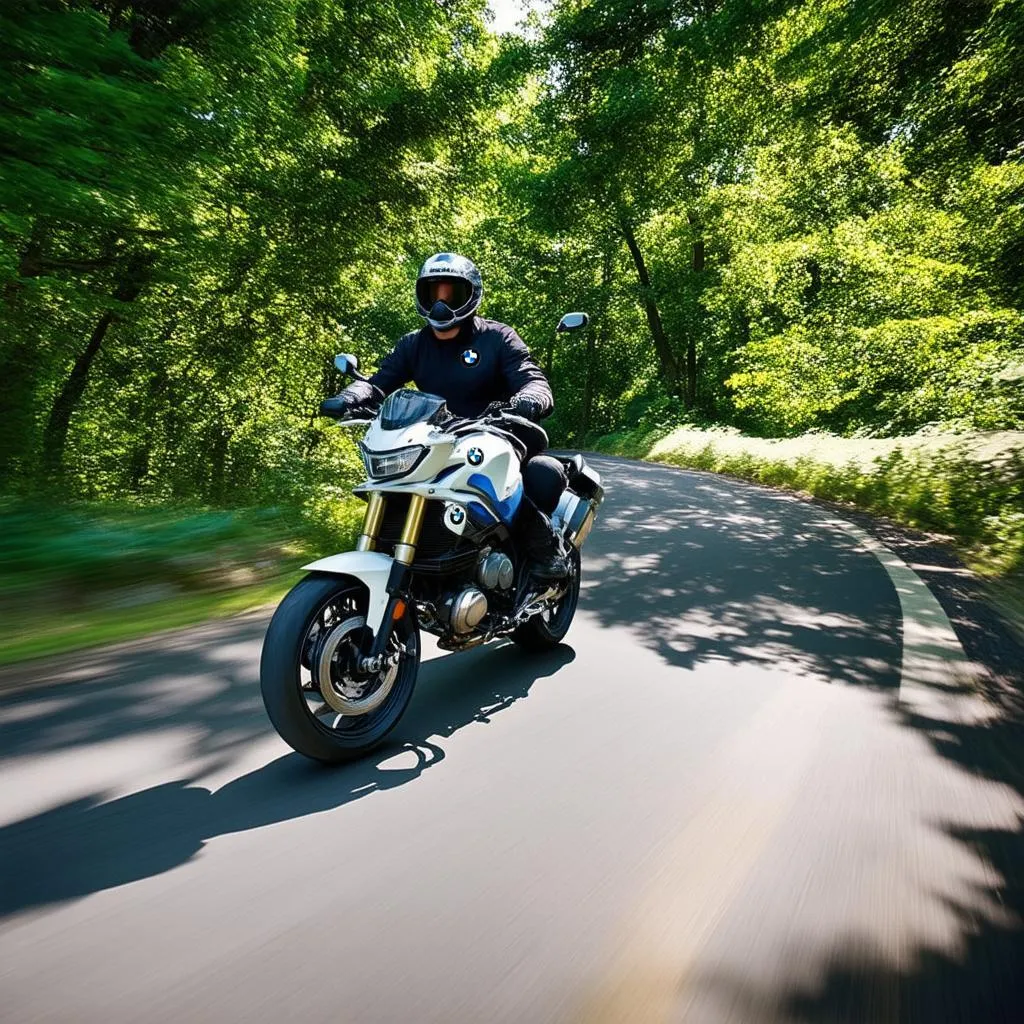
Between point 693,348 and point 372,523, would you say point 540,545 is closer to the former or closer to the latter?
point 372,523

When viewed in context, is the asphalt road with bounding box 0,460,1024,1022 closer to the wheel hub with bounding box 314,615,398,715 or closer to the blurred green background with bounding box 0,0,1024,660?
the wheel hub with bounding box 314,615,398,715

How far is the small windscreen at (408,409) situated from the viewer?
291cm

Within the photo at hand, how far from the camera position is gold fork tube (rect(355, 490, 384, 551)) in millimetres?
2881

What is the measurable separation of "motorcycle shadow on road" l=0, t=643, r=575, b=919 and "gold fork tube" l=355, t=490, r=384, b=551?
2.59 ft

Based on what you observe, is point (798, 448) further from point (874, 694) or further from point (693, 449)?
point (874, 694)

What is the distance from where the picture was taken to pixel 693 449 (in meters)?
20.0

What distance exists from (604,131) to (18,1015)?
59.8 ft

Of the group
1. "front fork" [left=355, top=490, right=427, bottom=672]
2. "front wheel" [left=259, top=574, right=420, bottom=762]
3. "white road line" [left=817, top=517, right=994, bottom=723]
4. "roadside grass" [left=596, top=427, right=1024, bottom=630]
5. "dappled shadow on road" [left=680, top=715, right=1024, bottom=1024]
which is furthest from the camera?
"roadside grass" [left=596, top=427, right=1024, bottom=630]

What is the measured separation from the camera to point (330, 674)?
2.55 metres

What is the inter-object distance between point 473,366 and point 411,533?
4.08ft

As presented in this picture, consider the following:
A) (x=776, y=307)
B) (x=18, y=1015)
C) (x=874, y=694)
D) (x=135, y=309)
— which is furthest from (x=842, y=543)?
(x=776, y=307)

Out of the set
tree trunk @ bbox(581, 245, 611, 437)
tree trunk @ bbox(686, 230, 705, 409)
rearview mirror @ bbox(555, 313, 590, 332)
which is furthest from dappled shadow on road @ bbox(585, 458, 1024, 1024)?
tree trunk @ bbox(581, 245, 611, 437)

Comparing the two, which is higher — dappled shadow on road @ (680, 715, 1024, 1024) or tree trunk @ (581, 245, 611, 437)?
tree trunk @ (581, 245, 611, 437)

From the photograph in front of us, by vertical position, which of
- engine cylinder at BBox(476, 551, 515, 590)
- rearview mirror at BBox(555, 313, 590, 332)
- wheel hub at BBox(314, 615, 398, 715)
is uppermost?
rearview mirror at BBox(555, 313, 590, 332)
